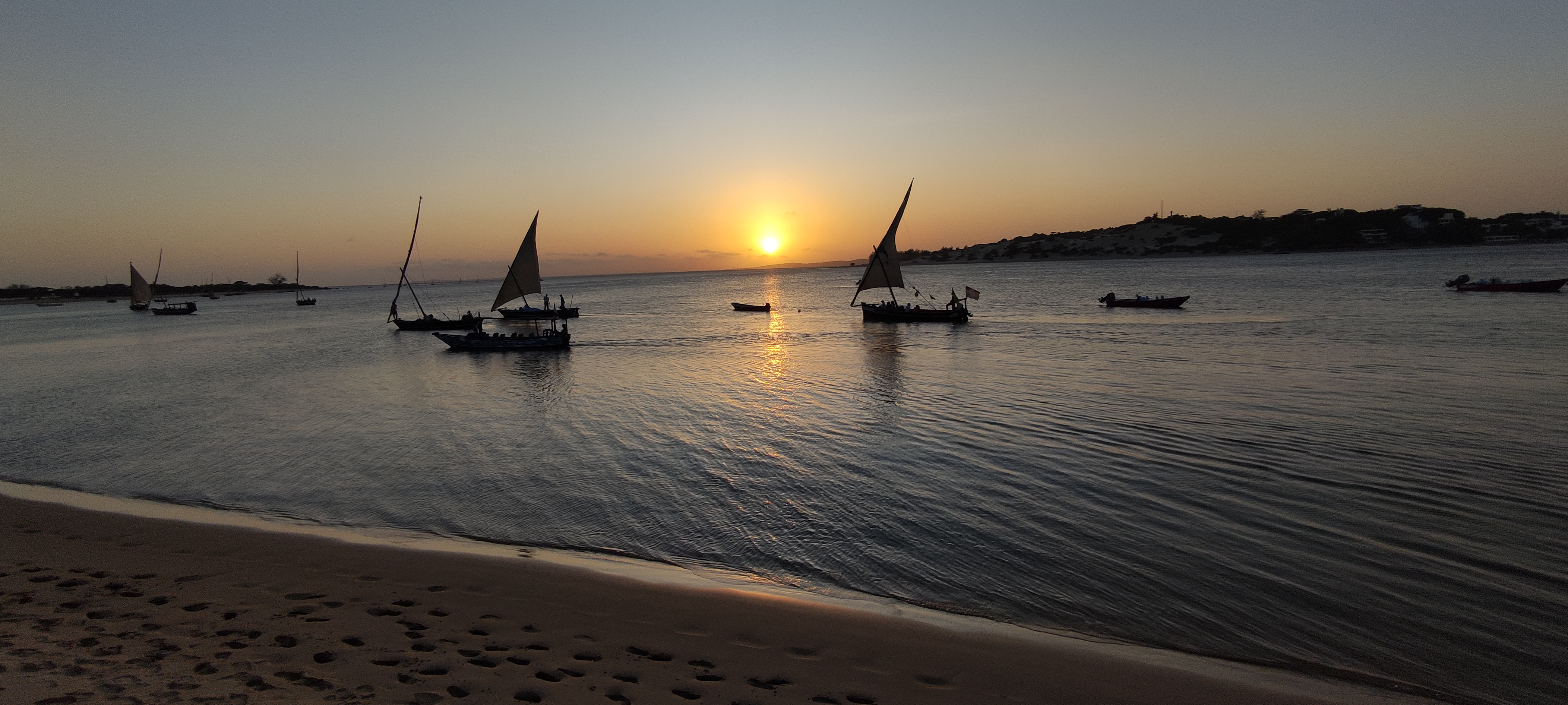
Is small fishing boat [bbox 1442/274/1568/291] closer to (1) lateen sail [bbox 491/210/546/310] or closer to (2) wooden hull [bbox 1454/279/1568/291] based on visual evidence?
(2) wooden hull [bbox 1454/279/1568/291]

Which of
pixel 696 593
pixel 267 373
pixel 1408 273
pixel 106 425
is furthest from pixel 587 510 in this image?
pixel 1408 273

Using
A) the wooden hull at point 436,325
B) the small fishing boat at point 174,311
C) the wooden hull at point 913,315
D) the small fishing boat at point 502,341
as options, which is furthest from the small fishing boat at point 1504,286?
the small fishing boat at point 174,311

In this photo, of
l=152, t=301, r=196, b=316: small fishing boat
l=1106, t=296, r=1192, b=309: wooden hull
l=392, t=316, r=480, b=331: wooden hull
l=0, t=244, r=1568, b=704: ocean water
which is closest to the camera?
l=0, t=244, r=1568, b=704: ocean water

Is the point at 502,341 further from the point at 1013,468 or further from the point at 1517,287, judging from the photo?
the point at 1517,287

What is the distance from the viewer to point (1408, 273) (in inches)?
3420

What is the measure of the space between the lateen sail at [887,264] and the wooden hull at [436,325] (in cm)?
3015

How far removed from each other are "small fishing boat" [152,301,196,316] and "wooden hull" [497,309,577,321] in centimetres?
7006

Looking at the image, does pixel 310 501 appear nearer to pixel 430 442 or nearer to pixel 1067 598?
pixel 430 442

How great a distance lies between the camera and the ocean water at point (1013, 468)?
303 inches

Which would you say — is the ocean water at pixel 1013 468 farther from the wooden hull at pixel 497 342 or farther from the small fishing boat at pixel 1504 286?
the small fishing boat at pixel 1504 286

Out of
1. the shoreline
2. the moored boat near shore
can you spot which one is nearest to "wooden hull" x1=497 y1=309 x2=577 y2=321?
the moored boat near shore

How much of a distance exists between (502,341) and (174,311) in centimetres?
9340

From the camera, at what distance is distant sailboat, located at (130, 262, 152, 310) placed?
105 m

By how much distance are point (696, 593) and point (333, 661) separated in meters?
3.55
